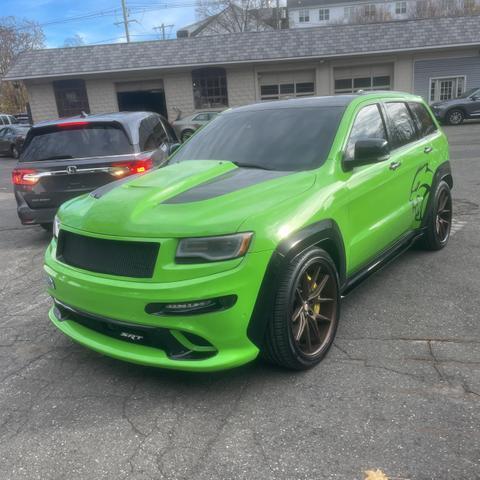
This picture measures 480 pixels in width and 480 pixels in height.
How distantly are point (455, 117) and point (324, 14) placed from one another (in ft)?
165

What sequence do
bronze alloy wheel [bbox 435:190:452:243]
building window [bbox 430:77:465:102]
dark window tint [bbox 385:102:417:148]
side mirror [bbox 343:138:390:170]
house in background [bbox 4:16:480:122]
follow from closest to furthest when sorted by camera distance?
1. side mirror [bbox 343:138:390:170]
2. dark window tint [bbox 385:102:417:148]
3. bronze alloy wheel [bbox 435:190:452:243]
4. house in background [bbox 4:16:480:122]
5. building window [bbox 430:77:465:102]

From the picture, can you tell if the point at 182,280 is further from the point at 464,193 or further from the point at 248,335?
the point at 464,193

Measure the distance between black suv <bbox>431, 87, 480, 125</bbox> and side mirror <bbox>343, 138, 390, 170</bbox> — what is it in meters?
19.3

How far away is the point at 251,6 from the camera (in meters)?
52.7

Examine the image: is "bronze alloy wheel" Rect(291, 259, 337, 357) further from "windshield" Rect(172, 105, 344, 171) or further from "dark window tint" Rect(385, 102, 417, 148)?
"dark window tint" Rect(385, 102, 417, 148)

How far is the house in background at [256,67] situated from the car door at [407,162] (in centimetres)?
2045

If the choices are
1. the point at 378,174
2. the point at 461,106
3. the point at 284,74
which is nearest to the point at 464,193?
the point at 378,174

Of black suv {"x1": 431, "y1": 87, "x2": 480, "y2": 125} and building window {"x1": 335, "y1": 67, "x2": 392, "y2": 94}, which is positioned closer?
black suv {"x1": 431, "y1": 87, "x2": 480, "y2": 125}

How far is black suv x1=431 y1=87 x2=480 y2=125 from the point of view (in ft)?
67.6

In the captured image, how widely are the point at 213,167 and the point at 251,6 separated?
55.1 meters

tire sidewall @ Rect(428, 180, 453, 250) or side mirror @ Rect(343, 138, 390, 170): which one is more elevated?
side mirror @ Rect(343, 138, 390, 170)

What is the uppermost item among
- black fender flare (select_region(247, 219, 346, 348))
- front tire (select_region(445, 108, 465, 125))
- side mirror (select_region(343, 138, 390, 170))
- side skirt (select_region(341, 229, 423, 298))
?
side mirror (select_region(343, 138, 390, 170))

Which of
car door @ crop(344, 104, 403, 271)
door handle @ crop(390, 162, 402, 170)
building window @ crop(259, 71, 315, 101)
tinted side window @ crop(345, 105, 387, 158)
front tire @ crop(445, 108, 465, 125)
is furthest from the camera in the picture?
building window @ crop(259, 71, 315, 101)

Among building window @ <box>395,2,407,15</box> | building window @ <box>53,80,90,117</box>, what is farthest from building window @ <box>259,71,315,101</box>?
building window @ <box>395,2,407,15</box>
